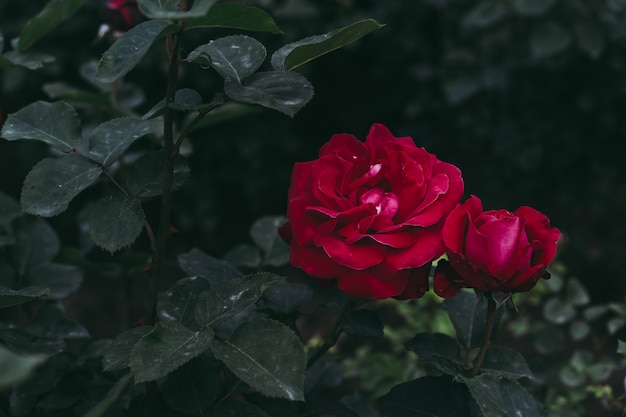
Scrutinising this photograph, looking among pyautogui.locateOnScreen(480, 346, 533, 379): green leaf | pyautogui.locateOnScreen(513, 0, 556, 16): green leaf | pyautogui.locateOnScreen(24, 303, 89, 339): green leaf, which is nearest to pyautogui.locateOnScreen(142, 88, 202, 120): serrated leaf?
pyautogui.locateOnScreen(24, 303, 89, 339): green leaf

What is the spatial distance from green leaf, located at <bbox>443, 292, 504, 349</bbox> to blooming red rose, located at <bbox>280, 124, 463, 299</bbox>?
0.20 metres

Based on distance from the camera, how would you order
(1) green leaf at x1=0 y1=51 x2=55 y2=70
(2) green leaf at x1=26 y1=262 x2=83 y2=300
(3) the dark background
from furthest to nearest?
(3) the dark background < (2) green leaf at x1=26 y1=262 x2=83 y2=300 < (1) green leaf at x1=0 y1=51 x2=55 y2=70

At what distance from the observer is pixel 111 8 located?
4.30 feet

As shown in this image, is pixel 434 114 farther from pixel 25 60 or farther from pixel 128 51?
pixel 128 51

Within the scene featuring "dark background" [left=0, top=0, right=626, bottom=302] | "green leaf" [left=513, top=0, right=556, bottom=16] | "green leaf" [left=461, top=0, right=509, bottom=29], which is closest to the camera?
"green leaf" [left=513, top=0, right=556, bottom=16]

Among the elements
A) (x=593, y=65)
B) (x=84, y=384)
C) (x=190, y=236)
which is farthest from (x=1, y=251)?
(x=593, y=65)

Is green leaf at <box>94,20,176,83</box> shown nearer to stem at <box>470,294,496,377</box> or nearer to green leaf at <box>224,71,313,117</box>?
green leaf at <box>224,71,313,117</box>

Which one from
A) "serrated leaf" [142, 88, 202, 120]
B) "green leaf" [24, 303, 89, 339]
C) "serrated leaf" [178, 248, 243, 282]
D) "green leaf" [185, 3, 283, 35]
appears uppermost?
"green leaf" [185, 3, 283, 35]

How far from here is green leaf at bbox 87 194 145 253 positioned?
0.83 meters

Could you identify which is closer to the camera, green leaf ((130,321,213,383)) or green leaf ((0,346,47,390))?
green leaf ((0,346,47,390))

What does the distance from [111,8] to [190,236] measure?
202cm

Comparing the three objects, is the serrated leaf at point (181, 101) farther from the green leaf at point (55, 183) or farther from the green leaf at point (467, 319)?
the green leaf at point (467, 319)

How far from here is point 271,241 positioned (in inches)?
47.4

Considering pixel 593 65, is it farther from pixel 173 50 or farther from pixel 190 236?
pixel 173 50
